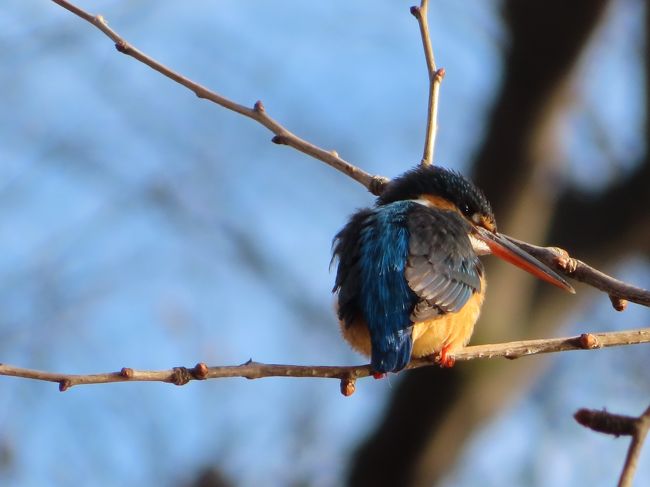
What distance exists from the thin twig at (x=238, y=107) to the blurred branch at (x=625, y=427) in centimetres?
132

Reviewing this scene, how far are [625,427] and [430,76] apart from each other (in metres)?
1.69

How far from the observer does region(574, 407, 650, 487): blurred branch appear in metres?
1.66

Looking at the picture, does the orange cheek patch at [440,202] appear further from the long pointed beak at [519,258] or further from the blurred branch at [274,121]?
the blurred branch at [274,121]

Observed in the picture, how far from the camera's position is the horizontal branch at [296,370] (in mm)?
2217

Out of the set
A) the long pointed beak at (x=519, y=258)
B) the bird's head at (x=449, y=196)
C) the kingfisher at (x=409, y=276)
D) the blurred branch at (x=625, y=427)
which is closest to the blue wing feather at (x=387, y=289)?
the kingfisher at (x=409, y=276)

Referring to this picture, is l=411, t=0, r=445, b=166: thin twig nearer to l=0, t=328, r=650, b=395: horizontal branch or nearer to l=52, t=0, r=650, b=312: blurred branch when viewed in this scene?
l=52, t=0, r=650, b=312: blurred branch

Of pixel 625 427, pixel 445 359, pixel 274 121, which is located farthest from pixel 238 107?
pixel 625 427

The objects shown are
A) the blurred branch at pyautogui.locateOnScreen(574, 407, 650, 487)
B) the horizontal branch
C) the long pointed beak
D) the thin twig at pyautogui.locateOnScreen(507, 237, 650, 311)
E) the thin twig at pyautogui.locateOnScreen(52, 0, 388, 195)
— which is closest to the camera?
the blurred branch at pyautogui.locateOnScreen(574, 407, 650, 487)

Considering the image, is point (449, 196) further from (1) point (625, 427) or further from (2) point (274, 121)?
(1) point (625, 427)

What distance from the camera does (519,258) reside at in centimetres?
353

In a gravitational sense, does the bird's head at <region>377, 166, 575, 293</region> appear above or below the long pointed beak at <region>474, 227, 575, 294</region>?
above

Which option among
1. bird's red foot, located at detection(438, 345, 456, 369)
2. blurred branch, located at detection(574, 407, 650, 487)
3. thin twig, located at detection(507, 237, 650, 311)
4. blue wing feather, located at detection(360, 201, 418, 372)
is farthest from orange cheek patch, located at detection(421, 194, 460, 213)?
blurred branch, located at detection(574, 407, 650, 487)

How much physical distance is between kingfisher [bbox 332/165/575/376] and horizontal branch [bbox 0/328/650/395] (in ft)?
0.73

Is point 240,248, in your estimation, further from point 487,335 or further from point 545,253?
point 545,253
